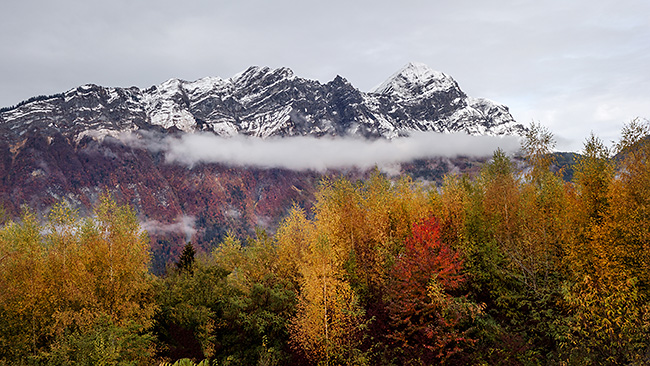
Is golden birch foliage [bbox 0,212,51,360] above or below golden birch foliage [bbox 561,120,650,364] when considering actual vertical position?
below

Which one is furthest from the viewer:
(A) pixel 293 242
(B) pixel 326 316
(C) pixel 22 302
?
(A) pixel 293 242

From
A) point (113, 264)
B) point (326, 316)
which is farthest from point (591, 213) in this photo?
point (113, 264)

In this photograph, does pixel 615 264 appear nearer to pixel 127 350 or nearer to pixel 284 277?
pixel 284 277

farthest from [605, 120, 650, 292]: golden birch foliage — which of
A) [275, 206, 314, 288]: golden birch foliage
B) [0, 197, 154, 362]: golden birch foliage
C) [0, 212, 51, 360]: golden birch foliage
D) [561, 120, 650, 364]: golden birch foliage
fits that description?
[0, 212, 51, 360]: golden birch foliage

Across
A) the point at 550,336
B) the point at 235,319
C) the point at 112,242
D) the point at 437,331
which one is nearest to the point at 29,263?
the point at 112,242

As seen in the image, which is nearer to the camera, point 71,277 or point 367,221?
point 71,277

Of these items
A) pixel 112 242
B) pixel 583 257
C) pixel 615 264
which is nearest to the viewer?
pixel 615 264

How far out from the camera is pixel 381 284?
28594 mm

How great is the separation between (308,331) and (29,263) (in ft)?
68.6

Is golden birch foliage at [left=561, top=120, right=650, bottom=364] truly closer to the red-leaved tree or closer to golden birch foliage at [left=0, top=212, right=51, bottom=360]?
the red-leaved tree

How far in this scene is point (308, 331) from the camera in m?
24.1

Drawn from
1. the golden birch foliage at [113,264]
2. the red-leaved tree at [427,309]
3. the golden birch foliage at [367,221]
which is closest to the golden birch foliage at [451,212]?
the golden birch foliage at [367,221]

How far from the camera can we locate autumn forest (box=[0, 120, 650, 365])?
798 inches

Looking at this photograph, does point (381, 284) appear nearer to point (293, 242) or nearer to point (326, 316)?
point (326, 316)
